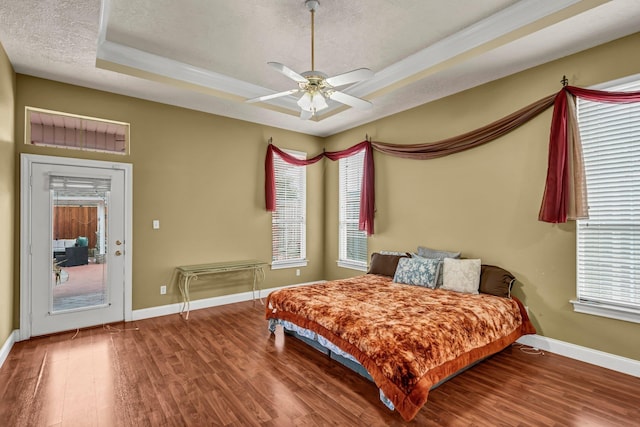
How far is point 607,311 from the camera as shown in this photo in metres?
2.93

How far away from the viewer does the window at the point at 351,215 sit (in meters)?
5.61

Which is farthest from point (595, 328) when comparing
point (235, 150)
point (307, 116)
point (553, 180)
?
point (235, 150)

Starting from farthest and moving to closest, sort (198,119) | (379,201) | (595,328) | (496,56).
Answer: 1. (379,201)
2. (198,119)
3. (496,56)
4. (595,328)

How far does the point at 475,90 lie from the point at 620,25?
1.40 meters

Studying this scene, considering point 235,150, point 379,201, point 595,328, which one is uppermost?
point 235,150

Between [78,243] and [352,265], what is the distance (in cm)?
401

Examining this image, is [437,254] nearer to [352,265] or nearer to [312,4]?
[352,265]

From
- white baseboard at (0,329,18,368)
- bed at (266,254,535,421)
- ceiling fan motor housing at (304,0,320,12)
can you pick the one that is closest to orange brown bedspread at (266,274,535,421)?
bed at (266,254,535,421)

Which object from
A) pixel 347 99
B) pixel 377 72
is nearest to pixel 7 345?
pixel 347 99

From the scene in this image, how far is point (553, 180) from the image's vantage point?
125 inches

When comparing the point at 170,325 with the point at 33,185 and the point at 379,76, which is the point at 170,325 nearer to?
the point at 33,185

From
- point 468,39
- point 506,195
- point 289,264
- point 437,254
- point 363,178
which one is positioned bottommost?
point 289,264

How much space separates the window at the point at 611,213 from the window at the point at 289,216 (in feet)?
13.5

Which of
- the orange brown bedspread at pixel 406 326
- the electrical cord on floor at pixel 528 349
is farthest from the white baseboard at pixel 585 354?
the orange brown bedspread at pixel 406 326
